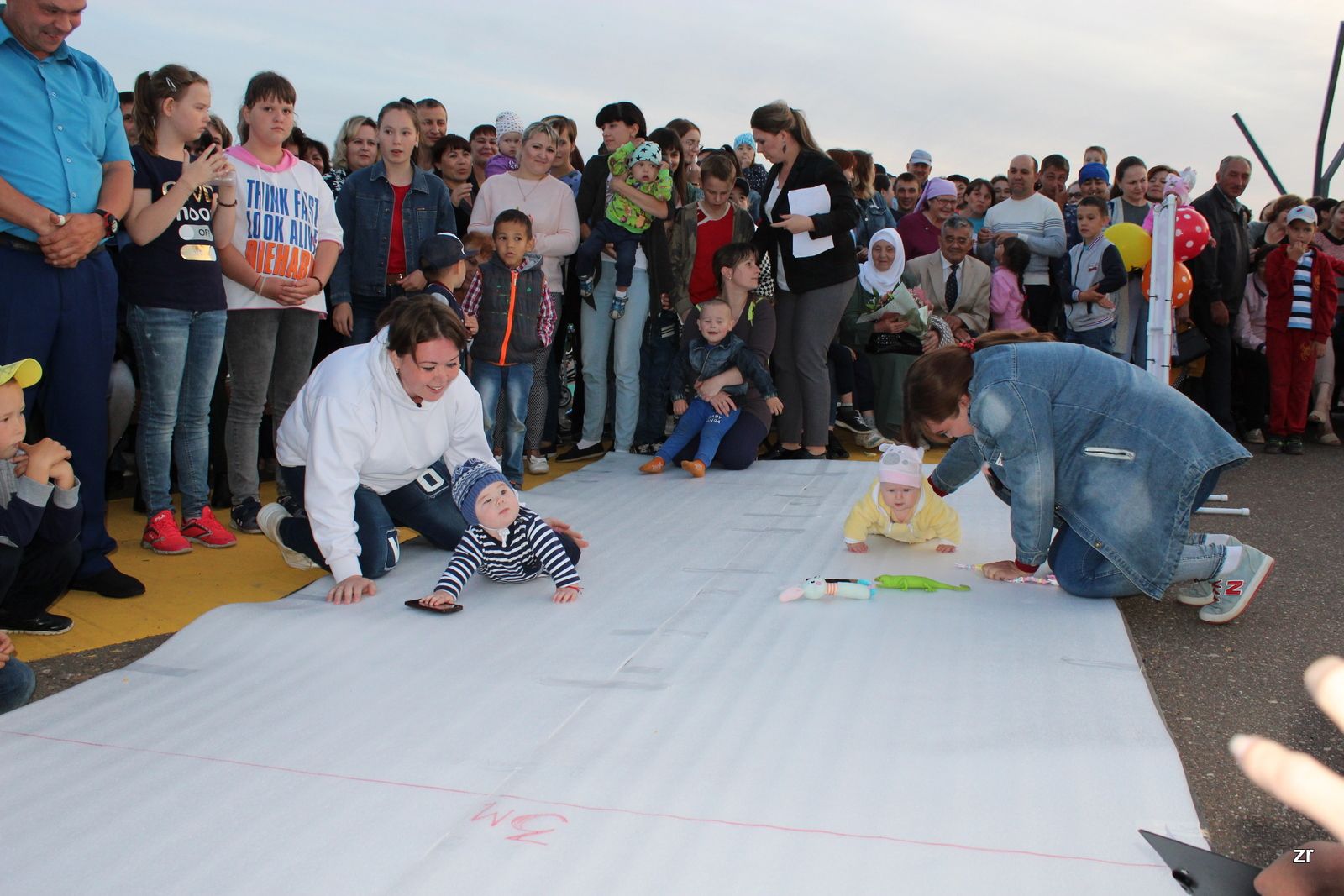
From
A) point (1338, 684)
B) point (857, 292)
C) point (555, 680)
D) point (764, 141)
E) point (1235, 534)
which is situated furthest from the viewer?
point (857, 292)

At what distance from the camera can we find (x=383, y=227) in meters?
4.79

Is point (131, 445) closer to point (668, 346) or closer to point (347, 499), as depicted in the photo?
point (347, 499)

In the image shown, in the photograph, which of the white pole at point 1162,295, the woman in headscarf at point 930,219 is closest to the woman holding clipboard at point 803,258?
the white pole at point 1162,295

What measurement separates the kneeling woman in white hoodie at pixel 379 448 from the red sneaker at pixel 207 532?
34cm

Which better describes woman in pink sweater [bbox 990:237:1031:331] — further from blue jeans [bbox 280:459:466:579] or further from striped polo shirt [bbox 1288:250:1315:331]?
blue jeans [bbox 280:459:466:579]

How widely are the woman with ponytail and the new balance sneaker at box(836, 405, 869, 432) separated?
3697 mm

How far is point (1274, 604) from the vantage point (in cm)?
345

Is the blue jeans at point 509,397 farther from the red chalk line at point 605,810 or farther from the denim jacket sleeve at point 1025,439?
the red chalk line at point 605,810

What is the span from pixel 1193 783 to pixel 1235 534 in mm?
2504

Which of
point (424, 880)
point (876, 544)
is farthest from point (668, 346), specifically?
point (424, 880)

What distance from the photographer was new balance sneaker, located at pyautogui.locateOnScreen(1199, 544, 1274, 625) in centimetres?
319

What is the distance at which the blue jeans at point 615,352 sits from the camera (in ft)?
18.4

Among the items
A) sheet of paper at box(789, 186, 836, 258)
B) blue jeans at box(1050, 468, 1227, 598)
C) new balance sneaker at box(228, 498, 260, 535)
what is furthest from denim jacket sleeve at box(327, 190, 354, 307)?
blue jeans at box(1050, 468, 1227, 598)

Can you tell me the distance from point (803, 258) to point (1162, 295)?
5.61 feet
